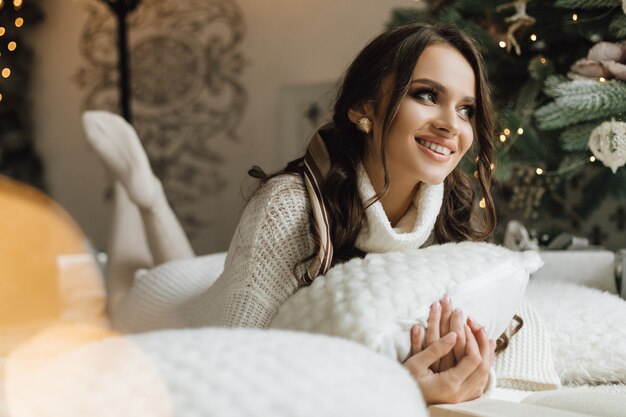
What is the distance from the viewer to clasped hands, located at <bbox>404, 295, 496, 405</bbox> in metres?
0.83

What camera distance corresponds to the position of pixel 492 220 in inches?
52.7

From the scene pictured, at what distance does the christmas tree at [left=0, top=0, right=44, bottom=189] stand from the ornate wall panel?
0.55 metres

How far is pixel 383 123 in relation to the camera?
45.9 inches

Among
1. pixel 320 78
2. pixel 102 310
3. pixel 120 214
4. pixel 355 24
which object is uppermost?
pixel 355 24

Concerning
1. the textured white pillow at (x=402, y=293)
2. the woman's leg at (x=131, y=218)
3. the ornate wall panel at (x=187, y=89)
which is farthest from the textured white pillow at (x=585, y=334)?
the ornate wall panel at (x=187, y=89)

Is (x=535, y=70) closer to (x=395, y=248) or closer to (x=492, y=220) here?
(x=492, y=220)

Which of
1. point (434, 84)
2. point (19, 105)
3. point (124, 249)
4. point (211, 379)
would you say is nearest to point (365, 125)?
point (434, 84)

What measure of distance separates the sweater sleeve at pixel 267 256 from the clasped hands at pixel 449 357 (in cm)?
29

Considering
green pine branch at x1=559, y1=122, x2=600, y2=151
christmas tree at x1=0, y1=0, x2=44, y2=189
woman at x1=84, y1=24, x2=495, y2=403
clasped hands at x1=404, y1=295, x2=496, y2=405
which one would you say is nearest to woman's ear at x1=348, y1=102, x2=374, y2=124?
woman at x1=84, y1=24, x2=495, y2=403

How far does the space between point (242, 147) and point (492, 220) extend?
2.11m

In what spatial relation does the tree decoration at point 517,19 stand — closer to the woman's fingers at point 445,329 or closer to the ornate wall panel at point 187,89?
the woman's fingers at point 445,329

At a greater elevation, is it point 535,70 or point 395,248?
point 535,70

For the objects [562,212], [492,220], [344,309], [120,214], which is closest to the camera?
[344,309]

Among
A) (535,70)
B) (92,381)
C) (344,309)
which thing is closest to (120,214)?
(535,70)
